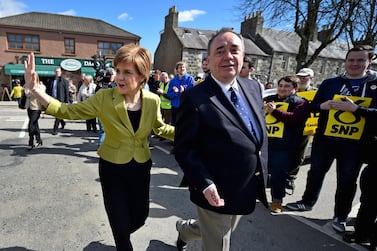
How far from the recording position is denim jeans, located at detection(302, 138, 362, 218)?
300 centimetres

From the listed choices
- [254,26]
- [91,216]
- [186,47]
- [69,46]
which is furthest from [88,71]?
[91,216]

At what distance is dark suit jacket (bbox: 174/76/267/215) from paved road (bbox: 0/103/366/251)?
4.04 ft

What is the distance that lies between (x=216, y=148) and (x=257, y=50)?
31375mm

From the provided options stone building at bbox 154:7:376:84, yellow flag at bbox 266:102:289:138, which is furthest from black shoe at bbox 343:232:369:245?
stone building at bbox 154:7:376:84

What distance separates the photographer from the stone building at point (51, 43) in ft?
78.3

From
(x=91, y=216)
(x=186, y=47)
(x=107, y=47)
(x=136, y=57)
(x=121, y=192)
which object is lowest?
(x=91, y=216)

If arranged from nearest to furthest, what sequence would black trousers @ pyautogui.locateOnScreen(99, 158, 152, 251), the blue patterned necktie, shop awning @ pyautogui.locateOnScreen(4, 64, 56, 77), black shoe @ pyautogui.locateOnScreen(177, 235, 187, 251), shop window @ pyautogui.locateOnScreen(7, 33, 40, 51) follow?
the blue patterned necktie → black trousers @ pyautogui.locateOnScreen(99, 158, 152, 251) → black shoe @ pyautogui.locateOnScreen(177, 235, 187, 251) → shop awning @ pyautogui.locateOnScreen(4, 64, 56, 77) → shop window @ pyautogui.locateOnScreen(7, 33, 40, 51)

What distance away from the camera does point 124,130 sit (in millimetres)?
2045

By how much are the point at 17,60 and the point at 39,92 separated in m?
27.7

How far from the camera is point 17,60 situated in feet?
78.9

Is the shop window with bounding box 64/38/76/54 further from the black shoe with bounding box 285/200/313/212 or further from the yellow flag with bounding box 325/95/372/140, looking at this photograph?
the yellow flag with bounding box 325/95/372/140

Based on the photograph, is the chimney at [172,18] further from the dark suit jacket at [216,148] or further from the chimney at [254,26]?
the dark suit jacket at [216,148]

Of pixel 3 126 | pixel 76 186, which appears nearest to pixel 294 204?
pixel 76 186

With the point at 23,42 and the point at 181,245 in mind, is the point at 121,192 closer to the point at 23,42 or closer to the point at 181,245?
the point at 181,245
